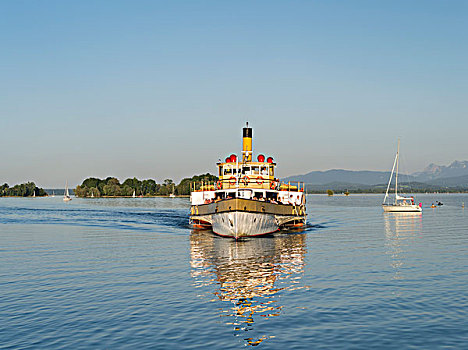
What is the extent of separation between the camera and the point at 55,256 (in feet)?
118

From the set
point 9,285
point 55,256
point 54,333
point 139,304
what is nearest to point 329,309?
point 139,304

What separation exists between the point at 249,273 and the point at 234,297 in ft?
20.5

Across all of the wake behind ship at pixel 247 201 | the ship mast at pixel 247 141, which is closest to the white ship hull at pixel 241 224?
the wake behind ship at pixel 247 201

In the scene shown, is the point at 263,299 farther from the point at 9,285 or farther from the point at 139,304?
the point at 9,285

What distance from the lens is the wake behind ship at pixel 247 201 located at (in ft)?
152

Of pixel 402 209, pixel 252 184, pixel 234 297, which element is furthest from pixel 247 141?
pixel 402 209

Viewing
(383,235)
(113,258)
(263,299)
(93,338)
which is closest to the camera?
(93,338)

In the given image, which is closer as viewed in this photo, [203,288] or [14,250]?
[203,288]

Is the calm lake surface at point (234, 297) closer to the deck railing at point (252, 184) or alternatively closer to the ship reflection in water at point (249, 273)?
the ship reflection in water at point (249, 273)

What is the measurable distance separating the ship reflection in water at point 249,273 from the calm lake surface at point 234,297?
0.27 ft

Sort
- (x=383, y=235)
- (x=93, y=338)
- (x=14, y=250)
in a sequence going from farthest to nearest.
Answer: (x=383, y=235) → (x=14, y=250) → (x=93, y=338)

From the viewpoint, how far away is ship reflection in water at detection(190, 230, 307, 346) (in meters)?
19.2

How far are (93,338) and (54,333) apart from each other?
5.84 feet

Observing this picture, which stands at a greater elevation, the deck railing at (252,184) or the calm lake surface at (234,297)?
the deck railing at (252,184)
